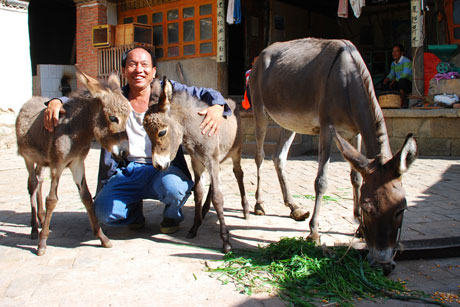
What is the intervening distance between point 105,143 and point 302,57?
2.49m

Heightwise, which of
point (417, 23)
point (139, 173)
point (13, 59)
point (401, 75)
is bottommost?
point (139, 173)

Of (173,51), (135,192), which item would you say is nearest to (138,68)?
(135,192)

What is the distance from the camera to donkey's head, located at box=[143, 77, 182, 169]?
3430 mm

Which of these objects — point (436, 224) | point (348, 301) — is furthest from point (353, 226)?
point (348, 301)

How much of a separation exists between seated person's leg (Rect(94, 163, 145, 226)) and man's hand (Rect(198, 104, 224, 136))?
0.89 m

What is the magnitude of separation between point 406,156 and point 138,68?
2539mm

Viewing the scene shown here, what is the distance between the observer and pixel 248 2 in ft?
44.1

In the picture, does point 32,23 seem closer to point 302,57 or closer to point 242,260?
Answer: point 302,57

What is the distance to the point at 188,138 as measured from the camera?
12.2 ft

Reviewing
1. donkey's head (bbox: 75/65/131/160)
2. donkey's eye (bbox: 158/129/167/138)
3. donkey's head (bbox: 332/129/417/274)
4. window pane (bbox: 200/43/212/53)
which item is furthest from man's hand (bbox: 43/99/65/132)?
window pane (bbox: 200/43/212/53)

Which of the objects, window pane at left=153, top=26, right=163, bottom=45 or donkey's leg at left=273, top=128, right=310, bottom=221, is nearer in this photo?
donkey's leg at left=273, top=128, right=310, bottom=221

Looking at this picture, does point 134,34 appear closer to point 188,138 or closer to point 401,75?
point 401,75

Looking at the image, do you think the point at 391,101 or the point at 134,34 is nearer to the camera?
the point at 391,101

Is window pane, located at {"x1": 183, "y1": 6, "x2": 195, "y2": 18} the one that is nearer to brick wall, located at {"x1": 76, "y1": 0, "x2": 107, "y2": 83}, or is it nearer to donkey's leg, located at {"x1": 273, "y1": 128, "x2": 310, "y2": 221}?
brick wall, located at {"x1": 76, "y1": 0, "x2": 107, "y2": 83}
